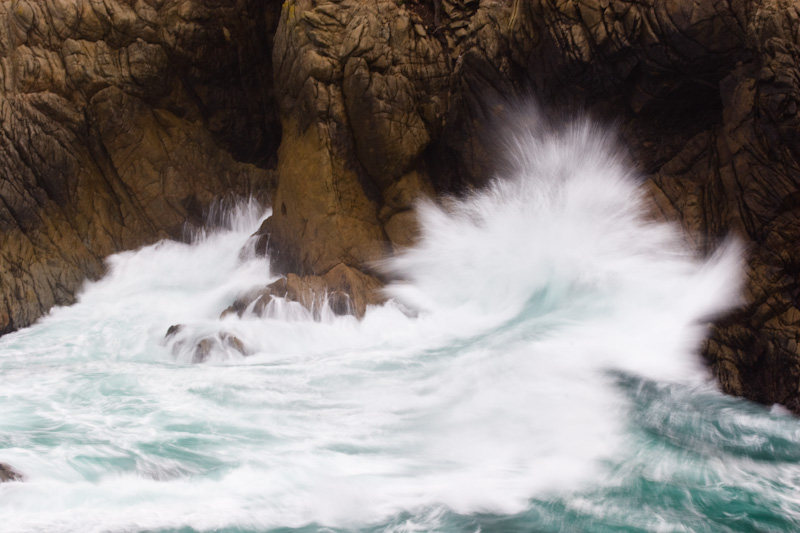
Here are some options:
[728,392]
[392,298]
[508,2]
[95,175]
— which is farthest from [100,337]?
[728,392]

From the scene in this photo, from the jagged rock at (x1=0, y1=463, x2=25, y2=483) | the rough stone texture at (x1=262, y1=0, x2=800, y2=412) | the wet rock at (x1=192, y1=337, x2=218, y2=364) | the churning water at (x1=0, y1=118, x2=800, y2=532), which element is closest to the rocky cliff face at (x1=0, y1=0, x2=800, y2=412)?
the rough stone texture at (x1=262, y1=0, x2=800, y2=412)

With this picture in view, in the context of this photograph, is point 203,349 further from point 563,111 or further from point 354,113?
point 563,111

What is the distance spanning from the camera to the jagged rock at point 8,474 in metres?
5.16

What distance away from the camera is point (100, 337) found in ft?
31.4

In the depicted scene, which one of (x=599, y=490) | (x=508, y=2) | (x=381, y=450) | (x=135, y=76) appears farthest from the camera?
(x=135, y=76)

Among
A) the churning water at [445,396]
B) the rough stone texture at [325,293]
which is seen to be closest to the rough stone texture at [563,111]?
the rough stone texture at [325,293]

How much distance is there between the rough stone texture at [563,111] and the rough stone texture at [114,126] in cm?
164

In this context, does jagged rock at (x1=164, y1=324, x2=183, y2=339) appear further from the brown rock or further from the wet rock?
the brown rock

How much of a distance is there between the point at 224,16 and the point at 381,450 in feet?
24.3

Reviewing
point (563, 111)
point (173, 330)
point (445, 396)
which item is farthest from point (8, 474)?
point (563, 111)

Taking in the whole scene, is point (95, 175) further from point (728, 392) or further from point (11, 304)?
point (728, 392)

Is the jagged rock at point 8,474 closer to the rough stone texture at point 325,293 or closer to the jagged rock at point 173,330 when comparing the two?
the jagged rock at point 173,330

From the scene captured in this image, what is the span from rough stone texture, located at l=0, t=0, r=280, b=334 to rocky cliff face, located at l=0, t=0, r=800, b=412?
0.02 m

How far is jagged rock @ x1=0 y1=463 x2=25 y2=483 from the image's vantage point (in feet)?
16.9
